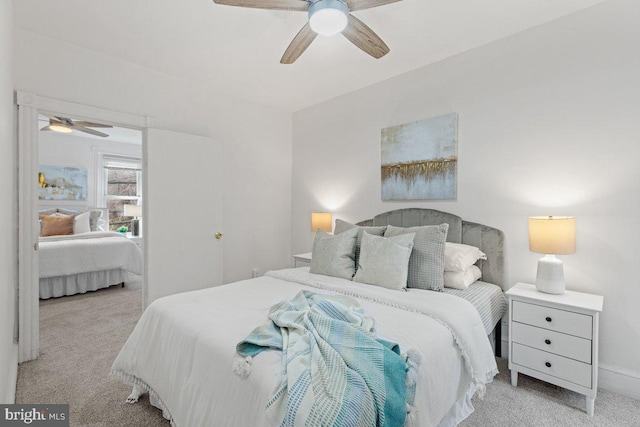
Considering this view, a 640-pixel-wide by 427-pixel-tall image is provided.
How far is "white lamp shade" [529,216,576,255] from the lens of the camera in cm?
197

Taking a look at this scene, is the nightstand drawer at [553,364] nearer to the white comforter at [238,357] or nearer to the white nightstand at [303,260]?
the white comforter at [238,357]

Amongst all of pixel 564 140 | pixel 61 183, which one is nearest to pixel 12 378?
pixel 564 140

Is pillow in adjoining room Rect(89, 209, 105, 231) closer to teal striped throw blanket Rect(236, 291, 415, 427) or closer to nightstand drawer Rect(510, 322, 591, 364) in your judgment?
teal striped throw blanket Rect(236, 291, 415, 427)

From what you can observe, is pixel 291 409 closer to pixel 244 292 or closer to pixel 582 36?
pixel 244 292

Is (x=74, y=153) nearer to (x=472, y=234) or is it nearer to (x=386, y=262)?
(x=386, y=262)

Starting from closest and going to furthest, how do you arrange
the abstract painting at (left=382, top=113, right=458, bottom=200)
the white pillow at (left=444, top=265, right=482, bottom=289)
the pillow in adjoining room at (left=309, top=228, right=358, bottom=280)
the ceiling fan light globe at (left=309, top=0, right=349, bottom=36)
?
the ceiling fan light globe at (left=309, top=0, right=349, bottom=36) → the white pillow at (left=444, top=265, right=482, bottom=289) → the pillow in adjoining room at (left=309, top=228, right=358, bottom=280) → the abstract painting at (left=382, top=113, right=458, bottom=200)

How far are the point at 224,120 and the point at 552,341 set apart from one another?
12.3 feet

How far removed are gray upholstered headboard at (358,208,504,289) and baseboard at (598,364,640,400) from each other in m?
0.79

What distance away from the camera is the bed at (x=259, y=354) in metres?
1.19

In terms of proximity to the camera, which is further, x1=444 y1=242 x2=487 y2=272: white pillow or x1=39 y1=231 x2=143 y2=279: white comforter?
x1=39 y1=231 x2=143 y2=279: white comforter

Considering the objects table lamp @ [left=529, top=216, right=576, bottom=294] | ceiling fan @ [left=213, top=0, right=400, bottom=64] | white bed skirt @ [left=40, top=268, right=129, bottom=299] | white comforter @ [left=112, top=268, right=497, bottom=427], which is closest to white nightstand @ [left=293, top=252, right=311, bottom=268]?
white comforter @ [left=112, top=268, right=497, bottom=427]

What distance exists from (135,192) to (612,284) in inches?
300

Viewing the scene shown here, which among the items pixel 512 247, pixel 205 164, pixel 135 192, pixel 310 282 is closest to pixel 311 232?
pixel 205 164

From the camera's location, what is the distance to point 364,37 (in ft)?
6.86
